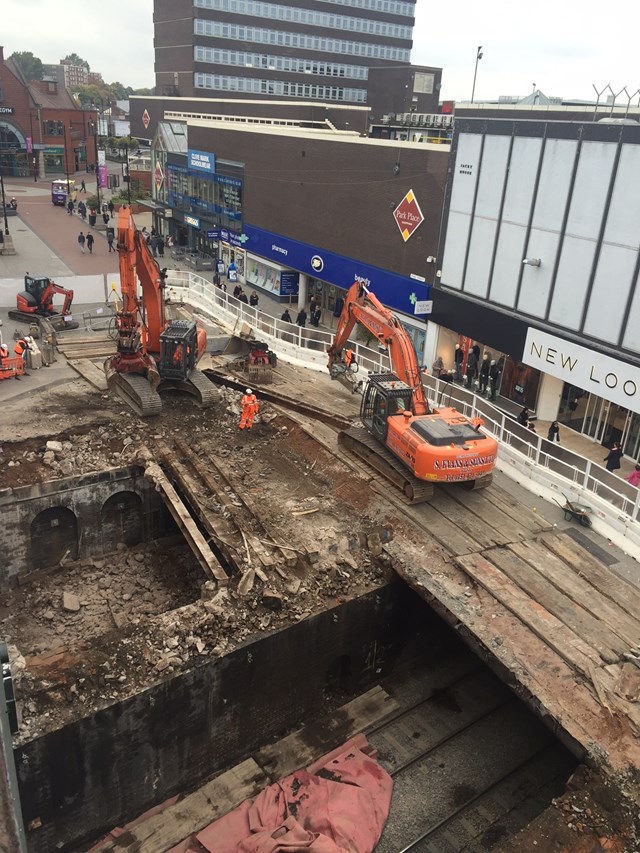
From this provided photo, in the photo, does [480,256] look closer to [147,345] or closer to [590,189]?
[590,189]

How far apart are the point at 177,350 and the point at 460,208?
43.9 feet

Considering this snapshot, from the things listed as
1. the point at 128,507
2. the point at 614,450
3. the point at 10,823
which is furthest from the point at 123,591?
the point at 614,450

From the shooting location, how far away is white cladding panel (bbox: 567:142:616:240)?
→ 72.5 ft

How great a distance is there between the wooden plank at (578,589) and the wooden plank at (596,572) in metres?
0.16

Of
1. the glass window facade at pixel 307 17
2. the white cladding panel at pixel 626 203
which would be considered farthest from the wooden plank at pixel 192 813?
the glass window facade at pixel 307 17

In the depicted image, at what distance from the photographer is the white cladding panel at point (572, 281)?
23.2m

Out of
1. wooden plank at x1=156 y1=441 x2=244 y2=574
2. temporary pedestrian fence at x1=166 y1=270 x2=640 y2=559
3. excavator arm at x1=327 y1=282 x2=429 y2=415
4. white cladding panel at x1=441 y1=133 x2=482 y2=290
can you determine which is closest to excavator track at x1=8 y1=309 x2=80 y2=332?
temporary pedestrian fence at x1=166 y1=270 x2=640 y2=559

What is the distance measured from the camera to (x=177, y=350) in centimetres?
2347

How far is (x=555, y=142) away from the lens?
23.7 m

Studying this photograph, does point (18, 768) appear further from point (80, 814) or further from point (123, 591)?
point (123, 591)

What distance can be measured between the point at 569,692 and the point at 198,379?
53.3ft

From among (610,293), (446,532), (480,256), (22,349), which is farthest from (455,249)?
(22,349)

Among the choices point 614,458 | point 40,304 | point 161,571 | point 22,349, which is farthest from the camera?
point 40,304

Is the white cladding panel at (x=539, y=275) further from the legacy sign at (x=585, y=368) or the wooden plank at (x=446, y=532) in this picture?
the wooden plank at (x=446, y=532)
